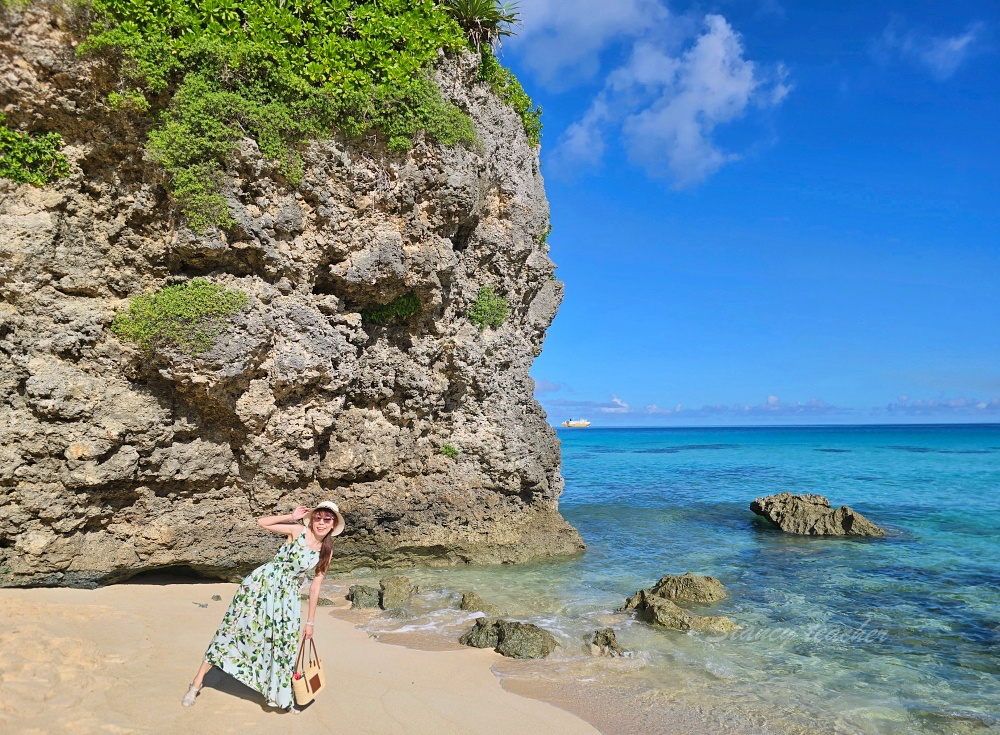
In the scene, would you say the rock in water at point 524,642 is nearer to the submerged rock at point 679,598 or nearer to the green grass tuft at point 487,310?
the submerged rock at point 679,598

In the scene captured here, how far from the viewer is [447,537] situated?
10.1m

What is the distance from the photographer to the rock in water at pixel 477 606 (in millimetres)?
7875

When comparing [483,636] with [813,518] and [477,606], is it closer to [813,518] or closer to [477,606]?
[477,606]

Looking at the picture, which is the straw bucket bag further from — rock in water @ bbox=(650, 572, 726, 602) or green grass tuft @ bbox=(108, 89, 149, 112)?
→ green grass tuft @ bbox=(108, 89, 149, 112)

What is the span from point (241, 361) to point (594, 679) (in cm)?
577

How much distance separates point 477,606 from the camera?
795 centimetres

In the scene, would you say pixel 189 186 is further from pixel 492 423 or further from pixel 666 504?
pixel 666 504

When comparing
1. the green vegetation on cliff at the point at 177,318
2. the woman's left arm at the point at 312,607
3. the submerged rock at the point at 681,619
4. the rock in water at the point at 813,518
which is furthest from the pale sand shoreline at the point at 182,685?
the rock in water at the point at 813,518

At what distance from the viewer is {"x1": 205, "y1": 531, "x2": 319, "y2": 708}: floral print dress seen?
450 centimetres

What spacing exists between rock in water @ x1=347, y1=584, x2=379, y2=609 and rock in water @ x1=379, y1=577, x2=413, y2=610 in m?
0.10

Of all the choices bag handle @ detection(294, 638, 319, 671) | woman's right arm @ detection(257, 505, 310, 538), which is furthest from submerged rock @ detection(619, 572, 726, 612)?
woman's right arm @ detection(257, 505, 310, 538)

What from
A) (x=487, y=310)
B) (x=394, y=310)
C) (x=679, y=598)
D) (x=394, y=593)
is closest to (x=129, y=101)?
(x=394, y=310)

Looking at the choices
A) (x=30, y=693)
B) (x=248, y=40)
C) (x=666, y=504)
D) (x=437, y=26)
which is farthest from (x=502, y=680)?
(x=666, y=504)

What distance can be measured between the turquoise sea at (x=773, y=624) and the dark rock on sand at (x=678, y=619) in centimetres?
21
